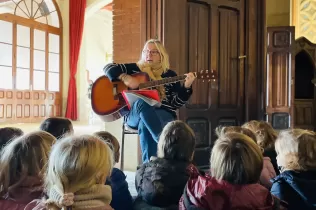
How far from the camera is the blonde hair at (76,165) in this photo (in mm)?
992

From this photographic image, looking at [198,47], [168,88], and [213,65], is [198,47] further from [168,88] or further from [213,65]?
[168,88]

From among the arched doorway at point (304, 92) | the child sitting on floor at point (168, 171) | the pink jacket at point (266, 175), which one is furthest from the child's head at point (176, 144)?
the arched doorway at point (304, 92)

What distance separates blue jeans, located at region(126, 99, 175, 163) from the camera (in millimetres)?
2391

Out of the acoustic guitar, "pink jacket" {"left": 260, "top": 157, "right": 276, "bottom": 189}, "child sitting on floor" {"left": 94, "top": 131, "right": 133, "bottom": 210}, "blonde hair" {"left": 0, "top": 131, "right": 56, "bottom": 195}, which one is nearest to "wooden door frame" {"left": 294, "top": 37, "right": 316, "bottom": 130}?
the acoustic guitar

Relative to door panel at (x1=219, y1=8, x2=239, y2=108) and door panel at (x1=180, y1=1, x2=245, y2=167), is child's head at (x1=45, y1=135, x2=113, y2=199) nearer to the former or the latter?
door panel at (x1=180, y1=1, x2=245, y2=167)

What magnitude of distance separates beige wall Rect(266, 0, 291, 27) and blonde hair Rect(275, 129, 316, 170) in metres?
4.98

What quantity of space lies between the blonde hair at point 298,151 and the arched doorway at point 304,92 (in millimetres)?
5205

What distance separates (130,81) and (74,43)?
701 centimetres

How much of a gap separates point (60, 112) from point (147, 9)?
6.46 metres

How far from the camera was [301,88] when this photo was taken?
6914 mm

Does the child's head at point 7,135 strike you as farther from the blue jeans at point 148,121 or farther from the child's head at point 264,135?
the child's head at point 264,135

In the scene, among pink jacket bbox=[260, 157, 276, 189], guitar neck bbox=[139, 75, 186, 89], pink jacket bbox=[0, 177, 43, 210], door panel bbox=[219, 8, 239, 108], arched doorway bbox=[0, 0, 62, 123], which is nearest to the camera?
pink jacket bbox=[0, 177, 43, 210]

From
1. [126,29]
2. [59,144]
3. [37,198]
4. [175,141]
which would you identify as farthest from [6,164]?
[126,29]

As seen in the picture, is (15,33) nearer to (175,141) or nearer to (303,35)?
(303,35)
